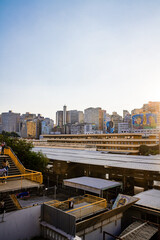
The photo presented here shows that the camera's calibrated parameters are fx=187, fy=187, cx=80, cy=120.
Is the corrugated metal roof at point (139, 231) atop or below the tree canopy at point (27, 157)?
below

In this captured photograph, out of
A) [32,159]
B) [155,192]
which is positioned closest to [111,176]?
[155,192]

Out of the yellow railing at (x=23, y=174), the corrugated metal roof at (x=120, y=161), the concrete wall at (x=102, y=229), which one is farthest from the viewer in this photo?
the corrugated metal roof at (x=120, y=161)

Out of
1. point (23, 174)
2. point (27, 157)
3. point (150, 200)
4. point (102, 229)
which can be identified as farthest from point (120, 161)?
point (23, 174)

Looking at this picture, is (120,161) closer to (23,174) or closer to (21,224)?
(23,174)

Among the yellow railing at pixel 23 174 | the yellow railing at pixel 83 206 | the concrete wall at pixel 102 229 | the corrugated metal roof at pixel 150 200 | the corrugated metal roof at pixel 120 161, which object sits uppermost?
the yellow railing at pixel 23 174

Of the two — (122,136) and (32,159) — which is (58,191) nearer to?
(32,159)

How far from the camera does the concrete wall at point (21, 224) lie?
36.4ft

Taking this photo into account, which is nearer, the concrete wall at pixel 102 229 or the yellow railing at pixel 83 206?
the concrete wall at pixel 102 229

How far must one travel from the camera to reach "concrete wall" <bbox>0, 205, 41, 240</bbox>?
11.1 m

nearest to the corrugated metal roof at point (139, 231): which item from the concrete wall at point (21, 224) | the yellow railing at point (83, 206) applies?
the yellow railing at point (83, 206)

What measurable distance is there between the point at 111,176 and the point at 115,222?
14752mm

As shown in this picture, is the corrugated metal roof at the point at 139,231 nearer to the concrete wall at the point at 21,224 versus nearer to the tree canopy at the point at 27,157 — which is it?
the concrete wall at the point at 21,224

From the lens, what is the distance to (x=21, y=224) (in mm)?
11789

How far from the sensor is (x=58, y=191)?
95.6 feet
